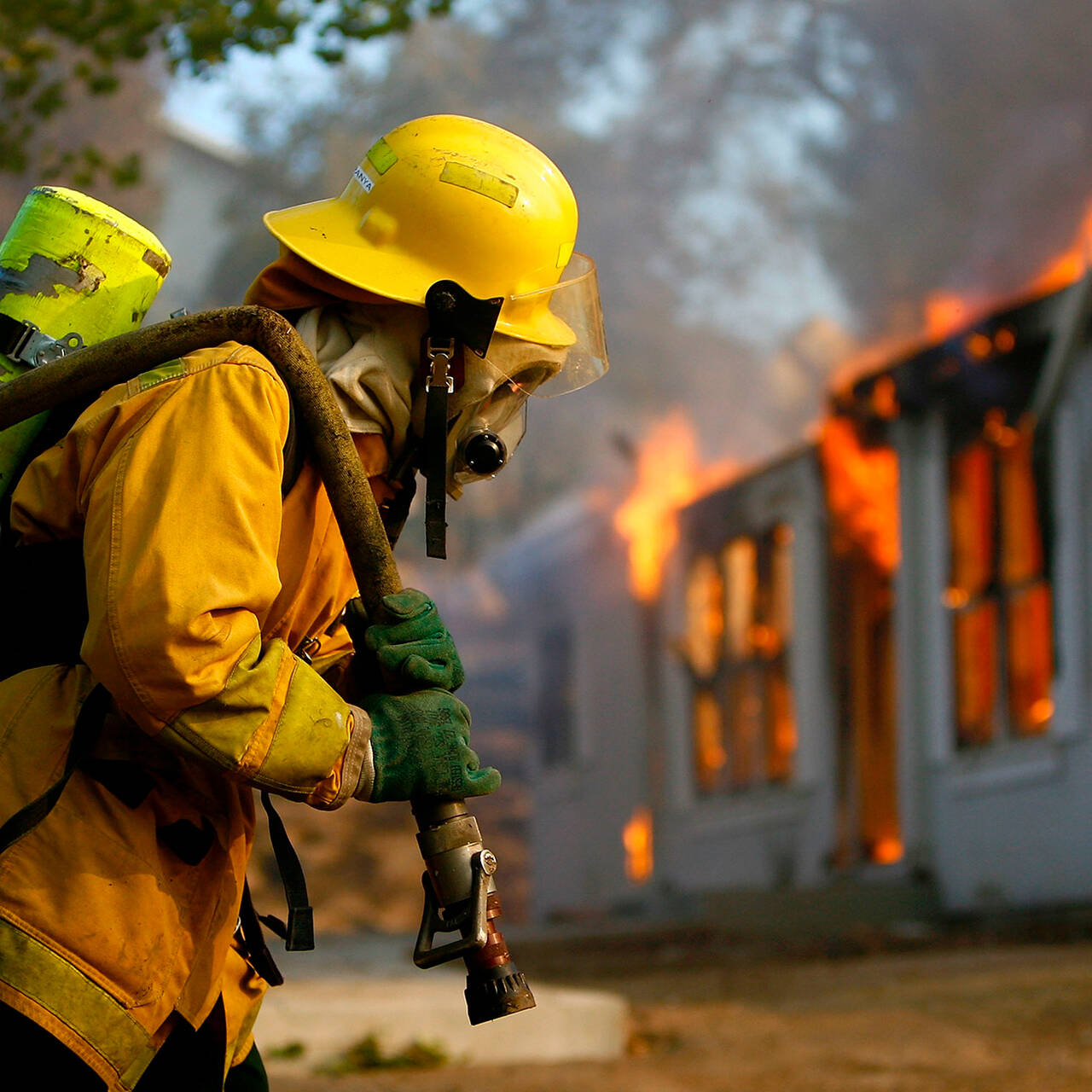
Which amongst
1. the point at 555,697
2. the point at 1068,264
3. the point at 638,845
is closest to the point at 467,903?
the point at 1068,264

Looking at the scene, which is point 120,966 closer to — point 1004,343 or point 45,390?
point 45,390

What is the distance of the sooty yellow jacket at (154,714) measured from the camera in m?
1.87

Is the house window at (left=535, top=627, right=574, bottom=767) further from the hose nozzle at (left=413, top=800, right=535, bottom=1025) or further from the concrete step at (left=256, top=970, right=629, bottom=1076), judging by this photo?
the hose nozzle at (left=413, top=800, right=535, bottom=1025)

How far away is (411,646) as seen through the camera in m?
2.14

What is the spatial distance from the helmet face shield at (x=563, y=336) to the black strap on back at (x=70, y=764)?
78 centimetres

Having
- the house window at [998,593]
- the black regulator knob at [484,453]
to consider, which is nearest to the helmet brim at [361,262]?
the black regulator knob at [484,453]

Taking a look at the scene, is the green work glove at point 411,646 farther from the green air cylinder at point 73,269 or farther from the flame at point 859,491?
the flame at point 859,491

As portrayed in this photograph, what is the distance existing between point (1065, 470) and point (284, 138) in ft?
99.2

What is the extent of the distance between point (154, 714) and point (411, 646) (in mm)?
380

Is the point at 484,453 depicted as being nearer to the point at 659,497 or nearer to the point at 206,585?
the point at 206,585

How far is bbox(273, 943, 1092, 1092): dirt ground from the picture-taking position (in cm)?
500

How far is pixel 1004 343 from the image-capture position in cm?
987

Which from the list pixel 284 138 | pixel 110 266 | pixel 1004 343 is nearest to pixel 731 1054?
pixel 110 266

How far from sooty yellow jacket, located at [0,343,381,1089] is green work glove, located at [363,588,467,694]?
92 mm
